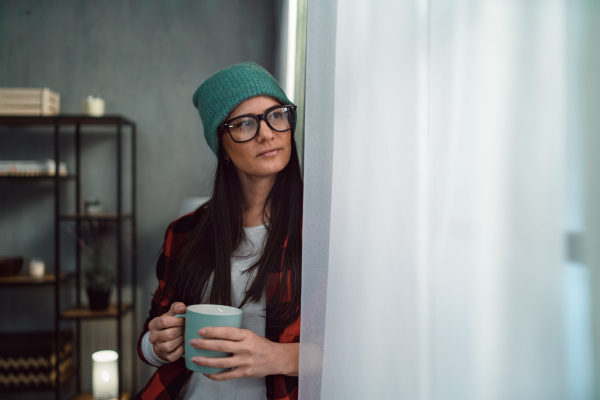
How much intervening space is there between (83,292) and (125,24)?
5.70ft

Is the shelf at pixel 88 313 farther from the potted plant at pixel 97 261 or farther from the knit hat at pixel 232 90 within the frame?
the knit hat at pixel 232 90

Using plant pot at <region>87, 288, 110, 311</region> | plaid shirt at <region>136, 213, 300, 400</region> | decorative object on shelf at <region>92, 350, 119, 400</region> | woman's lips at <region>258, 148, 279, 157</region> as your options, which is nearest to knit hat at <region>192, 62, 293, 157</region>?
woman's lips at <region>258, 148, 279, 157</region>

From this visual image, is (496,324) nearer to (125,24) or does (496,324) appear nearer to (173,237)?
(173,237)

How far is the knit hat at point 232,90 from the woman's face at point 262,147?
0.02m

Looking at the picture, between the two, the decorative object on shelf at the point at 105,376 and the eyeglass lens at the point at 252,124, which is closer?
the eyeglass lens at the point at 252,124

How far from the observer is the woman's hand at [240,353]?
0.58 meters

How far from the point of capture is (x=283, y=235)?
2.91 feet

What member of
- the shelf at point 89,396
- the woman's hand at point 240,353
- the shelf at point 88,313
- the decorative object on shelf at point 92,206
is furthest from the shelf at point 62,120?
the woman's hand at point 240,353

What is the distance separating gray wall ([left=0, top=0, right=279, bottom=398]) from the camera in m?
2.68

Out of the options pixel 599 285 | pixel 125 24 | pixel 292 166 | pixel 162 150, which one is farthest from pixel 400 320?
pixel 125 24

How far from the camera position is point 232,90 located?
0.82 meters

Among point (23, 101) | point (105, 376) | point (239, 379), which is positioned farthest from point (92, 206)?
point (239, 379)

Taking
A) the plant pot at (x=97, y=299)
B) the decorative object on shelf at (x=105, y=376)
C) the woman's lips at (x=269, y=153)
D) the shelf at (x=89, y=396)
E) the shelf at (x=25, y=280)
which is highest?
the woman's lips at (x=269, y=153)

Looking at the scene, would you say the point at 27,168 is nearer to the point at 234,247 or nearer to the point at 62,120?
the point at 62,120
